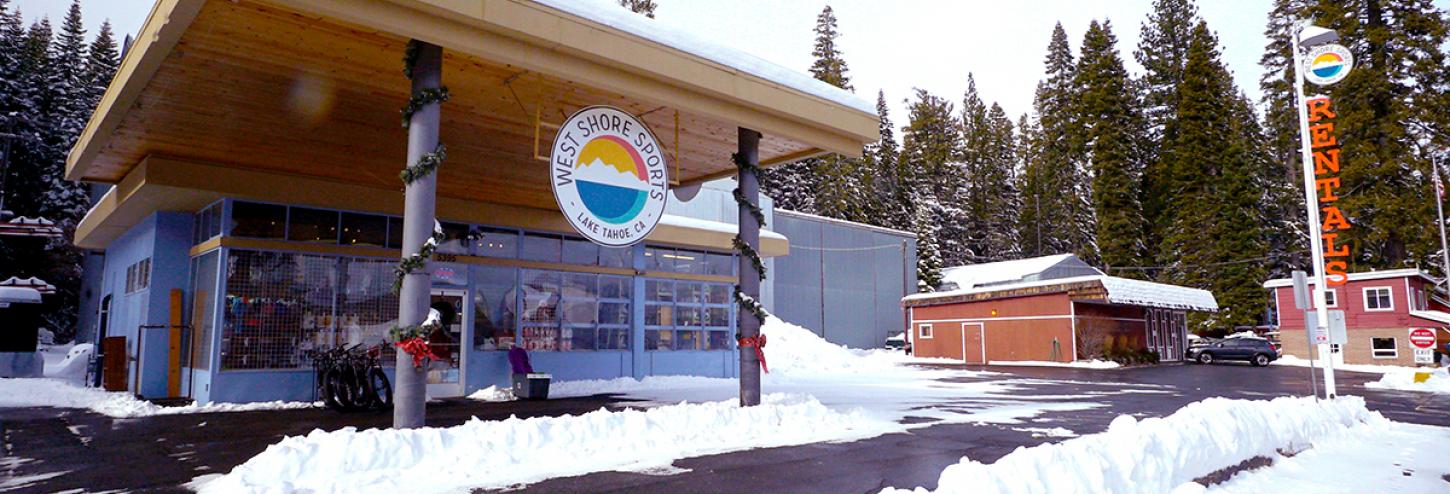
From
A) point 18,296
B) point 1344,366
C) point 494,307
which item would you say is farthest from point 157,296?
point 1344,366

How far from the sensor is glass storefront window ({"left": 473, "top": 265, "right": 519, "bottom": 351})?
617 inches

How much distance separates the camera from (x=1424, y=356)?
105ft

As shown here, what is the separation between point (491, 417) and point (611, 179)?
4125mm

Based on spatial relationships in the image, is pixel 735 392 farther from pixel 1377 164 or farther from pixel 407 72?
pixel 1377 164

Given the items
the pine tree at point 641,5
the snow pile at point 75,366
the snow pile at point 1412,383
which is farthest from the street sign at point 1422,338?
the pine tree at point 641,5

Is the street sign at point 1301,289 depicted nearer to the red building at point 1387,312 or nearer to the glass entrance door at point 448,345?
the glass entrance door at point 448,345

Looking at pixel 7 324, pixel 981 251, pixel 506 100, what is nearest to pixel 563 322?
pixel 506 100

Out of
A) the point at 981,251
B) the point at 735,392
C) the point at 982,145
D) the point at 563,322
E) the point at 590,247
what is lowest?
the point at 735,392

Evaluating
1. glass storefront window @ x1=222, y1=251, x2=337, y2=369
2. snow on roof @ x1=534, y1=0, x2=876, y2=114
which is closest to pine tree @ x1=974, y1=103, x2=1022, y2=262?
snow on roof @ x1=534, y1=0, x2=876, y2=114

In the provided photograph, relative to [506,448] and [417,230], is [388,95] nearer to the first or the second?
[417,230]

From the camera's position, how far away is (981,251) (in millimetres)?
73250

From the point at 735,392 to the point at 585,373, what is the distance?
3466 millimetres

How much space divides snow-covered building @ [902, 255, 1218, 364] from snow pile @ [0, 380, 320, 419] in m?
29.4

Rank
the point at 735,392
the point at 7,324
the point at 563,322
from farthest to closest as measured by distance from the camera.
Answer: the point at 7,324
the point at 563,322
the point at 735,392
